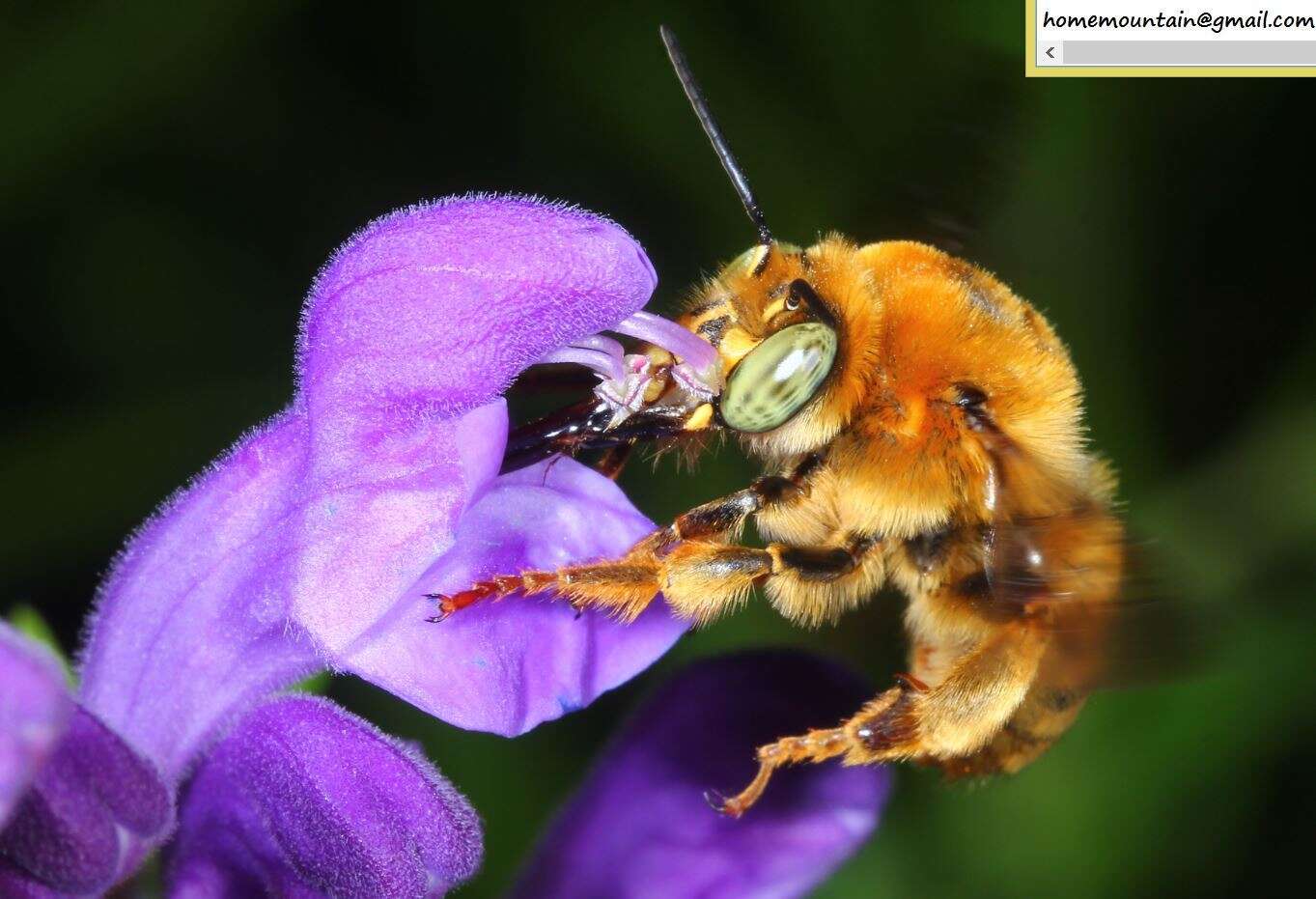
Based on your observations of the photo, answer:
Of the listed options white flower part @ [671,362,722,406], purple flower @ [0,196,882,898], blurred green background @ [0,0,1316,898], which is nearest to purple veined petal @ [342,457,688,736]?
purple flower @ [0,196,882,898]

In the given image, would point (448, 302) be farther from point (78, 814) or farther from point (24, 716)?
point (24, 716)

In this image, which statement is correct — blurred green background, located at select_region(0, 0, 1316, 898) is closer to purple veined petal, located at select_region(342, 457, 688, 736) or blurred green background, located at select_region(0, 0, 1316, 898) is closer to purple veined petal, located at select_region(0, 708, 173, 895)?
purple veined petal, located at select_region(342, 457, 688, 736)

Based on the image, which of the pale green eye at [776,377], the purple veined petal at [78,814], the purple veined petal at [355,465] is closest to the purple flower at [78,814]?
the purple veined petal at [78,814]

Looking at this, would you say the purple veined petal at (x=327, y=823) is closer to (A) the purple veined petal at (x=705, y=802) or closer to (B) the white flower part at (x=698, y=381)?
(B) the white flower part at (x=698, y=381)

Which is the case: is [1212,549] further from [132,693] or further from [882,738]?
[132,693]

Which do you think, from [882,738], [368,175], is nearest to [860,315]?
[882,738]

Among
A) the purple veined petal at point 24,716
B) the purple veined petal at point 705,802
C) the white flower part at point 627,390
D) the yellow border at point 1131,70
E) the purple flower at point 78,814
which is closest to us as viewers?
the purple veined petal at point 24,716

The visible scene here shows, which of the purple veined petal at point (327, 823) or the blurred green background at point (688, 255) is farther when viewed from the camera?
the blurred green background at point (688, 255)
